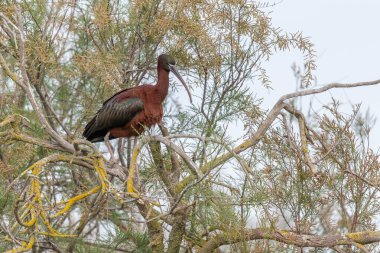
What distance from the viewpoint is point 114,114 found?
8.14 metres

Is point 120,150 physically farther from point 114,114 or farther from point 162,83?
point 162,83

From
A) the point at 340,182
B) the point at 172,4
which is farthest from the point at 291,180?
the point at 172,4

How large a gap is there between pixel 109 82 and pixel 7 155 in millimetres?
1601

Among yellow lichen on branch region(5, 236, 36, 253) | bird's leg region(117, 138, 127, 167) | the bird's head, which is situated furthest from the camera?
bird's leg region(117, 138, 127, 167)

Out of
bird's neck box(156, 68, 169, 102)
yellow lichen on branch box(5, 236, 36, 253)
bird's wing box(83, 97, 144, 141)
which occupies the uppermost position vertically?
bird's neck box(156, 68, 169, 102)

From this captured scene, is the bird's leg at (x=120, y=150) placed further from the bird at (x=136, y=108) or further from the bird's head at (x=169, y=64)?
the bird's head at (x=169, y=64)

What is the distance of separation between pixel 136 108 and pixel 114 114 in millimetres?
188

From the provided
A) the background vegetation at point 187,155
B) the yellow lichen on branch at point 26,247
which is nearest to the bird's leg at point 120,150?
the background vegetation at point 187,155

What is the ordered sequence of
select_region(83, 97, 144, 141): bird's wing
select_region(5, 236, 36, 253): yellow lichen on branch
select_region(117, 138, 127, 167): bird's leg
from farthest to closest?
select_region(117, 138, 127, 167): bird's leg < select_region(83, 97, 144, 141): bird's wing < select_region(5, 236, 36, 253): yellow lichen on branch

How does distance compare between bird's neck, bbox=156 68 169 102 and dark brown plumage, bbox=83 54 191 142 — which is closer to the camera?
dark brown plumage, bbox=83 54 191 142

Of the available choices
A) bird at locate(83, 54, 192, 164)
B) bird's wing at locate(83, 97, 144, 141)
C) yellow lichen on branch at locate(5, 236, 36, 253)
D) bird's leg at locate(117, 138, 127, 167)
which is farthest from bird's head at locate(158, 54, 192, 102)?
yellow lichen on branch at locate(5, 236, 36, 253)

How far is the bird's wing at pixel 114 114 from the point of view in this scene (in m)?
8.05

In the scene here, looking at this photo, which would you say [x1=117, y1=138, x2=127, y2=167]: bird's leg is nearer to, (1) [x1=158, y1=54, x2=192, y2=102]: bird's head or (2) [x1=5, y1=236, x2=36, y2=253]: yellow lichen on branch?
(1) [x1=158, y1=54, x2=192, y2=102]: bird's head

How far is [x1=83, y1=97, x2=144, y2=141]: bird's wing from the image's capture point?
26.4 feet
